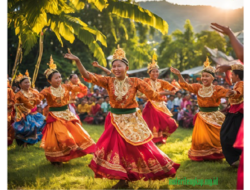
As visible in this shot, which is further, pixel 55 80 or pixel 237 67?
pixel 55 80

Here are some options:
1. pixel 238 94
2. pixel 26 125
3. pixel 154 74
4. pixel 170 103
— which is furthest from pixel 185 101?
pixel 238 94

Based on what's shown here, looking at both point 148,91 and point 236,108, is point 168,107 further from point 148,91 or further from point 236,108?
point 148,91

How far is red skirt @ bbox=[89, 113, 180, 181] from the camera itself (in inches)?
157

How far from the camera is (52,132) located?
5438 mm

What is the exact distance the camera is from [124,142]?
13.5 ft

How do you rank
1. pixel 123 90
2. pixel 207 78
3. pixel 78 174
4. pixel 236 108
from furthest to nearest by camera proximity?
pixel 207 78 → pixel 78 174 → pixel 236 108 → pixel 123 90

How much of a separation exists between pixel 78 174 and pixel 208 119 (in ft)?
8.87

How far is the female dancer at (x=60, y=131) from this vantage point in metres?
5.34

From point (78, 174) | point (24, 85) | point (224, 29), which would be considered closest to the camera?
point (224, 29)

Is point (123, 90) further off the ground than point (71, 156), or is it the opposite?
point (123, 90)

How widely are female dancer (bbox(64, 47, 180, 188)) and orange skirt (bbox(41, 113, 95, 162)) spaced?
4.37 feet

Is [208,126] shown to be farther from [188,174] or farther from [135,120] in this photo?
[135,120]

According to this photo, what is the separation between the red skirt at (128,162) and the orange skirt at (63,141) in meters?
1.36

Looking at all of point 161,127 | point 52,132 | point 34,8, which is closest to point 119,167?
point 52,132
